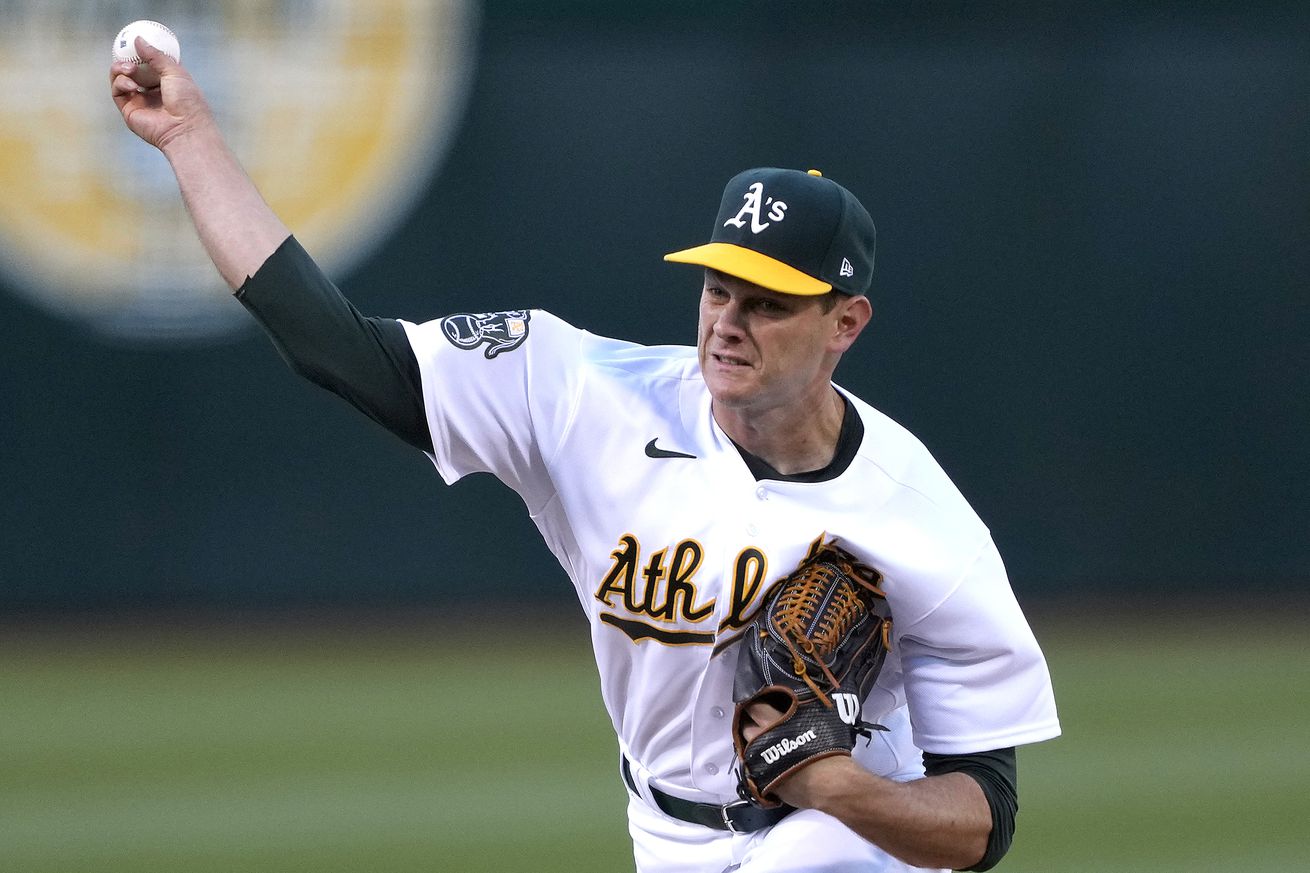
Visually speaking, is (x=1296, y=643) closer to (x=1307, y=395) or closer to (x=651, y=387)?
(x=1307, y=395)

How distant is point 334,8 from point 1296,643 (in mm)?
6378

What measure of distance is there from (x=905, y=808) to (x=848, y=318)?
1045 millimetres

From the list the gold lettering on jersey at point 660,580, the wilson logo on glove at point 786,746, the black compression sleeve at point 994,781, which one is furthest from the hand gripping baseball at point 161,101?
the black compression sleeve at point 994,781

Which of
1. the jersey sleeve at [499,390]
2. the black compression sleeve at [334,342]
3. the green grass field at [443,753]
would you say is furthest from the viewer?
the green grass field at [443,753]

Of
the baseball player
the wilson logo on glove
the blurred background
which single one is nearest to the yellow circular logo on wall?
the blurred background

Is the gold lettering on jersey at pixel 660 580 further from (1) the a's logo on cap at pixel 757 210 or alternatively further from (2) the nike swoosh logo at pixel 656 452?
(1) the a's logo on cap at pixel 757 210

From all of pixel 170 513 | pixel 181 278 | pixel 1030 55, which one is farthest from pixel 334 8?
pixel 1030 55

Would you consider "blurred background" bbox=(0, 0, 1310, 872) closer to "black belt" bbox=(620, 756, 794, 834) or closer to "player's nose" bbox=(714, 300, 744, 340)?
"black belt" bbox=(620, 756, 794, 834)

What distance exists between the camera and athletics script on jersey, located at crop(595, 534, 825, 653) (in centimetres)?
339

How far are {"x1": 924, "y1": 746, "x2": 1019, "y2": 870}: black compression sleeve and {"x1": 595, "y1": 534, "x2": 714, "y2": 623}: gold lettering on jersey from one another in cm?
57

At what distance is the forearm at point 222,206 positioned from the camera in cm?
305

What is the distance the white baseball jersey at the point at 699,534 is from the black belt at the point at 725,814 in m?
0.04

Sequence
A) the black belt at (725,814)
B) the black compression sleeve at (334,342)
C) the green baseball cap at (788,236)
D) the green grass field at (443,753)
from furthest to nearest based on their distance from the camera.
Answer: the green grass field at (443,753)
the black belt at (725,814)
the green baseball cap at (788,236)
the black compression sleeve at (334,342)

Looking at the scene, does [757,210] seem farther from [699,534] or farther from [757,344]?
[699,534]
